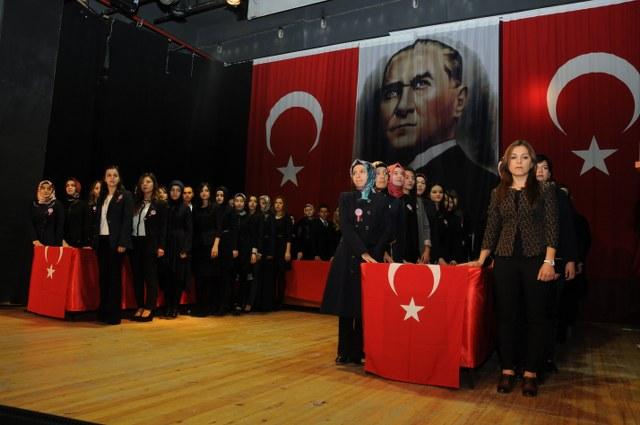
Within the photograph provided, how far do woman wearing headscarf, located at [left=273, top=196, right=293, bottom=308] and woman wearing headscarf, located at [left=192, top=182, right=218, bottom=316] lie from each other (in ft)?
3.69

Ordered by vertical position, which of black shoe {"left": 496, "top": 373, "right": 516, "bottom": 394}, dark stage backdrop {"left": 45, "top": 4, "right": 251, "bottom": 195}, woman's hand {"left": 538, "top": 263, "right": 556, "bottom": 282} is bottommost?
black shoe {"left": 496, "top": 373, "right": 516, "bottom": 394}

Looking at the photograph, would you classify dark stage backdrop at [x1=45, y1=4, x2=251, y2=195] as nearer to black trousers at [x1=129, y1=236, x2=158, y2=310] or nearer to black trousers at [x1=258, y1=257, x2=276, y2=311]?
black trousers at [x1=129, y1=236, x2=158, y2=310]

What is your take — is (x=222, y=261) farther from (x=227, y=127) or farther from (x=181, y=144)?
(x=227, y=127)

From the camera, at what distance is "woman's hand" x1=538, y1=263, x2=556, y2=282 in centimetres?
257

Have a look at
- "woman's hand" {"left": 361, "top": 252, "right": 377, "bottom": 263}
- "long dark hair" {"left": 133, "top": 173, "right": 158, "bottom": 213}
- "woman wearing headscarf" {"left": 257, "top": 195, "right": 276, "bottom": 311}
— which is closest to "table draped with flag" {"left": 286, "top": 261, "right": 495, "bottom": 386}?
"woman's hand" {"left": 361, "top": 252, "right": 377, "bottom": 263}

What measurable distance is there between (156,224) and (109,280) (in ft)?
2.28

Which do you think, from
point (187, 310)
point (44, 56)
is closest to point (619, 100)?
point (187, 310)

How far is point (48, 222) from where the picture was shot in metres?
5.42

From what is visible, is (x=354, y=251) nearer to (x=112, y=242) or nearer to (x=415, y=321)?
(x=415, y=321)

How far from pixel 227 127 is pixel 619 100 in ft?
20.4

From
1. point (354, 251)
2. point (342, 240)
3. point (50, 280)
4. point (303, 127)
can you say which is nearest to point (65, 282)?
point (50, 280)

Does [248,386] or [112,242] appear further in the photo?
[112,242]

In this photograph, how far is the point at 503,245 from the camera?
9.00 ft

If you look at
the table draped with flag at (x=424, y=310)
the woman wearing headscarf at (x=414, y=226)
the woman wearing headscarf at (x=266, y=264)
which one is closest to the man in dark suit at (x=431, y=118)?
the woman wearing headscarf at (x=266, y=264)
